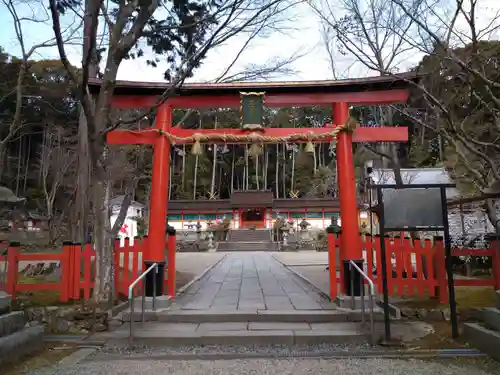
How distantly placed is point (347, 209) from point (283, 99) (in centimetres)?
251

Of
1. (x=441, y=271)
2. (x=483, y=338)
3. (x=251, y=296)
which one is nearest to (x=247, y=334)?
(x=251, y=296)

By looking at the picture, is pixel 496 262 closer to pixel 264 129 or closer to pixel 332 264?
pixel 332 264

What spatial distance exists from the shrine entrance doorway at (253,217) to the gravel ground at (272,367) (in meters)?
34.6

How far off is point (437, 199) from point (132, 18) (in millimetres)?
6245

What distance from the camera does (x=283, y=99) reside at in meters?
7.67

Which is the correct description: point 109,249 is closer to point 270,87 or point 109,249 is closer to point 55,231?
point 270,87

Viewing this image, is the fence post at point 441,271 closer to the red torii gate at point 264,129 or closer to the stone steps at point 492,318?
the red torii gate at point 264,129

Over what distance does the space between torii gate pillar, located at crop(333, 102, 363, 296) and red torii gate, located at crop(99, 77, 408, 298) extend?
0.02 meters

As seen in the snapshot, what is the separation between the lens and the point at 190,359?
469 centimetres

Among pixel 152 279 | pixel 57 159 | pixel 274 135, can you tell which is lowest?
pixel 152 279

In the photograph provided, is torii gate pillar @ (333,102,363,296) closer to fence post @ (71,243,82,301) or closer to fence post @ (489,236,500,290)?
fence post @ (489,236,500,290)

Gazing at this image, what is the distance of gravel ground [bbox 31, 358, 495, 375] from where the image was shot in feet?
13.8

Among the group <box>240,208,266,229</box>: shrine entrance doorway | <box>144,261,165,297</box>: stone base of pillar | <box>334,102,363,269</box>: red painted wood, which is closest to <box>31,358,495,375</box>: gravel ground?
<box>144,261,165,297</box>: stone base of pillar

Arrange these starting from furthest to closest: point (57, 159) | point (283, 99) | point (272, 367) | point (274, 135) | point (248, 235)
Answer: point (248, 235) → point (57, 159) → point (283, 99) → point (274, 135) → point (272, 367)
